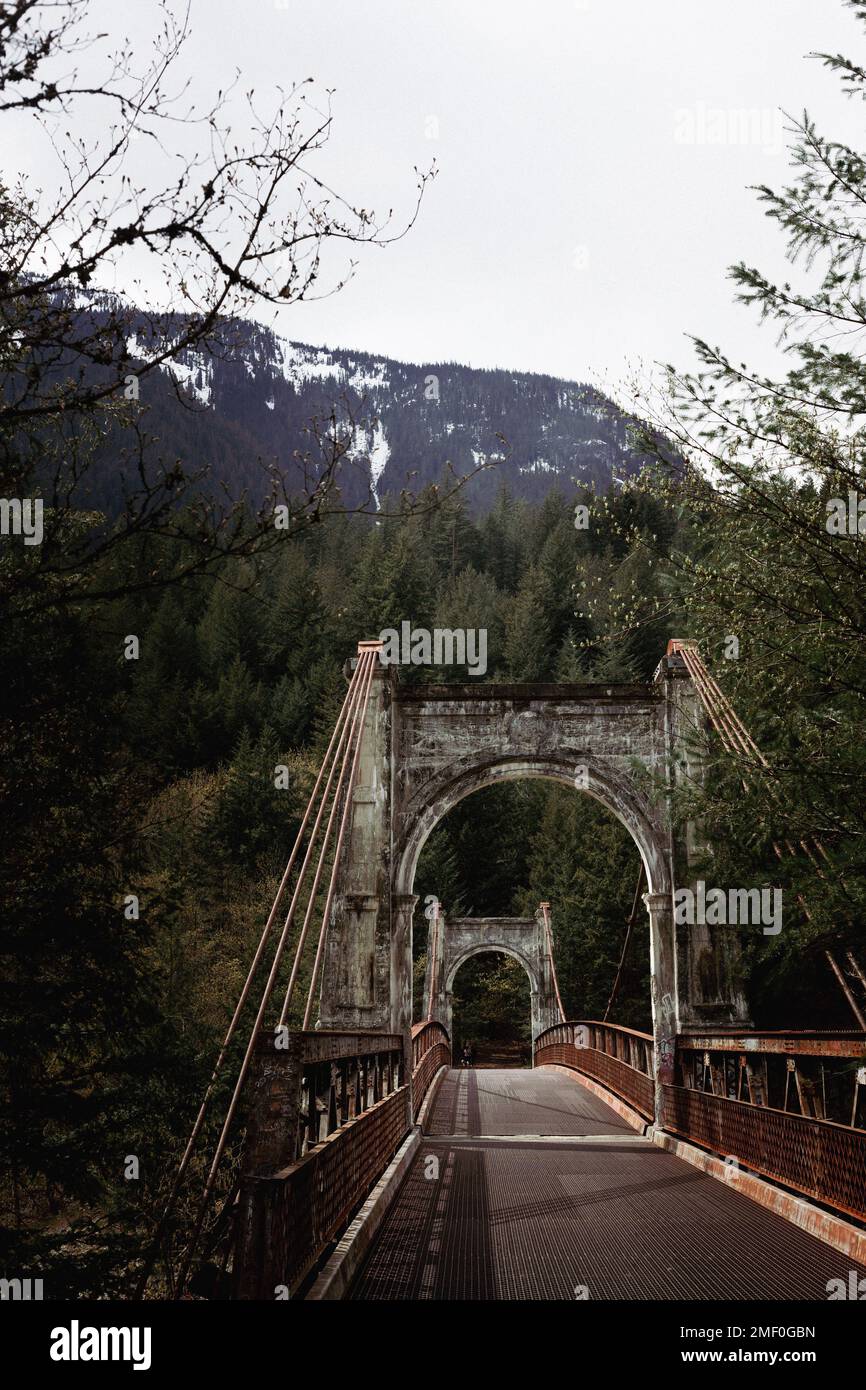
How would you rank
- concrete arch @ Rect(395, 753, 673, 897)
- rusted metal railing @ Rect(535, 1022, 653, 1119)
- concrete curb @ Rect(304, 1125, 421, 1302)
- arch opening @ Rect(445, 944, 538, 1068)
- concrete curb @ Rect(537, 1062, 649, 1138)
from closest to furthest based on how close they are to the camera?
concrete curb @ Rect(304, 1125, 421, 1302)
concrete curb @ Rect(537, 1062, 649, 1138)
rusted metal railing @ Rect(535, 1022, 653, 1119)
concrete arch @ Rect(395, 753, 673, 897)
arch opening @ Rect(445, 944, 538, 1068)

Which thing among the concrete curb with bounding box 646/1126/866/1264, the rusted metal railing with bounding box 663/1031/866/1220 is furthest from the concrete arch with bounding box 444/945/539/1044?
the concrete curb with bounding box 646/1126/866/1264

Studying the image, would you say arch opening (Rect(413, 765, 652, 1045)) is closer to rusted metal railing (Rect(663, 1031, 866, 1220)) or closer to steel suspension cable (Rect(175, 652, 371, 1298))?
steel suspension cable (Rect(175, 652, 371, 1298))

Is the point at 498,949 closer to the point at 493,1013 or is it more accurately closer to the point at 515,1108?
the point at 493,1013

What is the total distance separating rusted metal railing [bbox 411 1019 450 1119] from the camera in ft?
39.0

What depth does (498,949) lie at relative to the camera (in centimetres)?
2992

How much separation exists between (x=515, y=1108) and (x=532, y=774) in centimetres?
434

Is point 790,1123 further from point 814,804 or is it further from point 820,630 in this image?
point 820,630

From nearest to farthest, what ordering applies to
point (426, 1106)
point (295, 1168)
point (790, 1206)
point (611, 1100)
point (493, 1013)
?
point (295, 1168), point (790, 1206), point (426, 1106), point (611, 1100), point (493, 1013)

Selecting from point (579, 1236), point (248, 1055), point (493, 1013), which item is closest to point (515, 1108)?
point (579, 1236)

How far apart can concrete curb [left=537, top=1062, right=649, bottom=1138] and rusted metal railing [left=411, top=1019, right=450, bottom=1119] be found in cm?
232

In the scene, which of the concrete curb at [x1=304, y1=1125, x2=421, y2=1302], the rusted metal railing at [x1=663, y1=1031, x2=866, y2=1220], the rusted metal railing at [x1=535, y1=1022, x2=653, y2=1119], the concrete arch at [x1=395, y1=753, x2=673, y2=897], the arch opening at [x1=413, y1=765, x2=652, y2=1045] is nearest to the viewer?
the concrete curb at [x1=304, y1=1125, x2=421, y2=1302]

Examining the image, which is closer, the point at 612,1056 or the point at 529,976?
the point at 612,1056

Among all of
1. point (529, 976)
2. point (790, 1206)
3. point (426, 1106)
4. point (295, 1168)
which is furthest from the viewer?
point (529, 976)

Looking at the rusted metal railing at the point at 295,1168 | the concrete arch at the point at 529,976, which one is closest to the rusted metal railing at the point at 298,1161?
the rusted metal railing at the point at 295,1168
